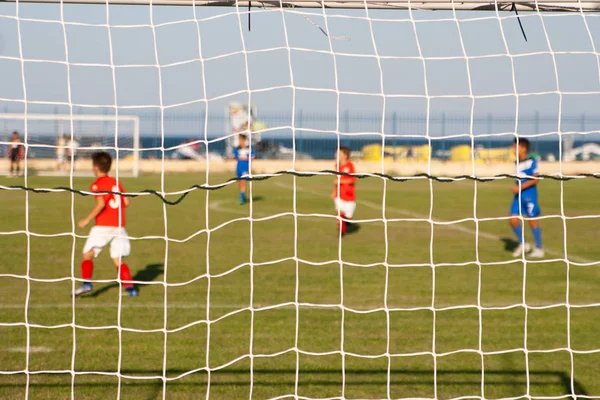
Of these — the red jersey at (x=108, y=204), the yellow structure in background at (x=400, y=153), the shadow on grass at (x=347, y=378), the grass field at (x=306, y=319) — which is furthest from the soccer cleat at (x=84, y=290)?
the yellow structure in background at (x=400, y=153)

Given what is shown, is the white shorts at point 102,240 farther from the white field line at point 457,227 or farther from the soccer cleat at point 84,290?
the white field line at point 457,227

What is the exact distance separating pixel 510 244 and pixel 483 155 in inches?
805

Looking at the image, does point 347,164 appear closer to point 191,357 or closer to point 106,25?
point 191,357

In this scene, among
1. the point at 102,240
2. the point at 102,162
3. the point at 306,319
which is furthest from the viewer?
the point at 102,240

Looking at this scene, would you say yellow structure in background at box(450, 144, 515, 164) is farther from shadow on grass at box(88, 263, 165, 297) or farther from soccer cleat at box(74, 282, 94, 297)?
soccer cleat at box(74, 282, 94, 297)

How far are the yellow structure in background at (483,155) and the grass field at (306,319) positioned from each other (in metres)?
16.9

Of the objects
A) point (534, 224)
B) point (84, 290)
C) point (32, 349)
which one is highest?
point (534, 224)

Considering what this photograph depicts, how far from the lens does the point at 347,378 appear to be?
18.3ft

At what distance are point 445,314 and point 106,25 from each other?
4216mm

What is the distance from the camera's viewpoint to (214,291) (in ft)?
28.0

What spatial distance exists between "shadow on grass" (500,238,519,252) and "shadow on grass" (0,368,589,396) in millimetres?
6581

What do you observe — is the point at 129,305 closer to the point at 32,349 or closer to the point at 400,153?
the point at 32,349

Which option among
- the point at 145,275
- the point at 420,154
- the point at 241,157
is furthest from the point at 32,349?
the point at 420,154

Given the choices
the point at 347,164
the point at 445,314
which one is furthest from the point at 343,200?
the point at 445,314
